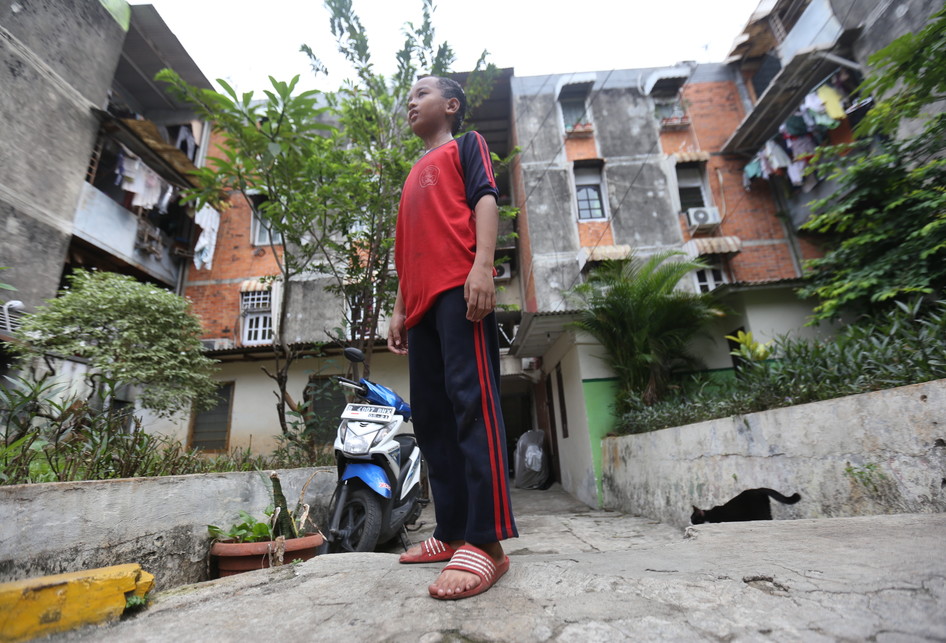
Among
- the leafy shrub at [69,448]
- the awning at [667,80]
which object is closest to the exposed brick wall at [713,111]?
the awning at [667,80]

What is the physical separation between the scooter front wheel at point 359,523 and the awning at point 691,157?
38.0 feet

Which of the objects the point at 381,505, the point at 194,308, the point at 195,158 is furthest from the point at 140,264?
the point at 381,505

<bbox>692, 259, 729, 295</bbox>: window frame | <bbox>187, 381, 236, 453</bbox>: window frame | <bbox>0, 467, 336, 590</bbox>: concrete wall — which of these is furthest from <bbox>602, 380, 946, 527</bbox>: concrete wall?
<bbox>187, 381, 236, 453</bbox>: window frame

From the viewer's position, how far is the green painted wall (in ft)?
22.8

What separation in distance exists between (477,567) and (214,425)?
990cm

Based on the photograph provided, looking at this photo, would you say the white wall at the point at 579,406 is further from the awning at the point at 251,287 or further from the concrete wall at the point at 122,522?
the awning at the point at 251,287

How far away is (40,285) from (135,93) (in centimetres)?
593

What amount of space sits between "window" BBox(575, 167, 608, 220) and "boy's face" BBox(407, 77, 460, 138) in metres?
10.3

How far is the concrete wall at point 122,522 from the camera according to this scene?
1686 mm

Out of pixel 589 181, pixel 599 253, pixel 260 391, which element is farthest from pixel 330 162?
pixel 589 181

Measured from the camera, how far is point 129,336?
235 inches

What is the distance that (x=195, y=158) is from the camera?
1224 cm

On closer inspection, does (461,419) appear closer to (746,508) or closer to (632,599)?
(632,599)

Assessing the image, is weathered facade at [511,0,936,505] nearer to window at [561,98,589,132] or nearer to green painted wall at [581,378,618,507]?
window at [561,98,589,132]
